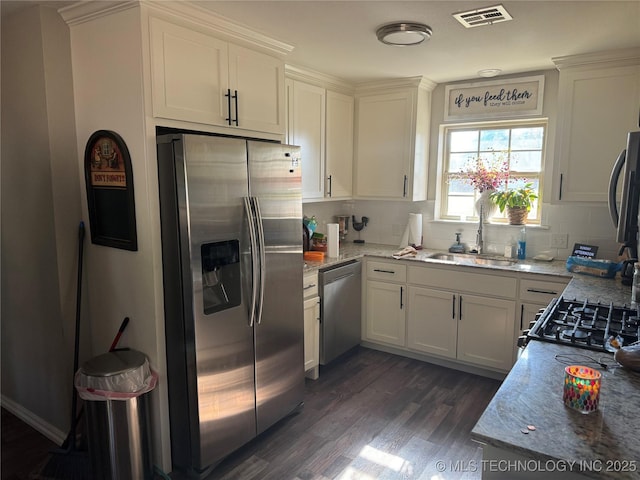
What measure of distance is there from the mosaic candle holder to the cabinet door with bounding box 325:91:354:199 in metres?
2.80

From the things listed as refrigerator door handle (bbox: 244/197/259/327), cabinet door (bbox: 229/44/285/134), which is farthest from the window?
refrigerator door handle (bbox: 244/197/259/327)

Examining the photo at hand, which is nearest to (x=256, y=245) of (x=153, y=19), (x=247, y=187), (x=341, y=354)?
(x=247, y=187)

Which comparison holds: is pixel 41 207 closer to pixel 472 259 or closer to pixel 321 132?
pixel 321 132

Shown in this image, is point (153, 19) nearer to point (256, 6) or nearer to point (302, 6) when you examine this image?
point (256, 6)

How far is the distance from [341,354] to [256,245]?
1674mm

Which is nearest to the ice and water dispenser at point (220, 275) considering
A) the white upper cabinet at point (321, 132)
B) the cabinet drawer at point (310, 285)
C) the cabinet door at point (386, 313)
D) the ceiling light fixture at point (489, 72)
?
the cabinet drawer at point (310, 285)

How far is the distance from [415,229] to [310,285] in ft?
4.45

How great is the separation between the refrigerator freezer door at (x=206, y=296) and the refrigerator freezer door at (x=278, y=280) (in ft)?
0.39

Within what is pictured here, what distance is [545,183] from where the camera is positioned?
11.7 feet

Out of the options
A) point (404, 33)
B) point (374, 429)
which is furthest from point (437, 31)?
point (374, 429)

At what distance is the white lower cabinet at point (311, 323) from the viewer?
3.15 meters

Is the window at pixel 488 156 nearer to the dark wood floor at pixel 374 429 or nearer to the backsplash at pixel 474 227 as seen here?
the backsplash at pixel 474 227

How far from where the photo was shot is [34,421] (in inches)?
108

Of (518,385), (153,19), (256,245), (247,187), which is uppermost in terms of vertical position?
(153,19)
